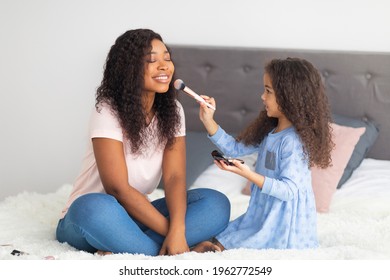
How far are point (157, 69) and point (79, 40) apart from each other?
4.60ft

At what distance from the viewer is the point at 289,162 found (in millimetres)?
2010

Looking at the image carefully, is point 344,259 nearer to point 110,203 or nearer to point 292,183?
point 292,183

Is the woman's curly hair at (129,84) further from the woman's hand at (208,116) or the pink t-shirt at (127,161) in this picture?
the woman's hand at (208,116)

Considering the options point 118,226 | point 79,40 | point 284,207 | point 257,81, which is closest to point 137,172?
point 118,226

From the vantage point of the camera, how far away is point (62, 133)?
3463 millimetres

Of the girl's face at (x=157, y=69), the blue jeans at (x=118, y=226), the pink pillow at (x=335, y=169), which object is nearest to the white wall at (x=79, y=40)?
the pink pillow at (x=335, y=169)

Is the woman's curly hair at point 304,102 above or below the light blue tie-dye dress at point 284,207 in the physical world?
above

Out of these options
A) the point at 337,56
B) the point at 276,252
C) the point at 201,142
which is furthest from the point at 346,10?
the point at 276,252

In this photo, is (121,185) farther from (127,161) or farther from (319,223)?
(319,223)

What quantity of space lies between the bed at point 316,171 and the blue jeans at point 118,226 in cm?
6

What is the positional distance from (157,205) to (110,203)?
0.27 metres

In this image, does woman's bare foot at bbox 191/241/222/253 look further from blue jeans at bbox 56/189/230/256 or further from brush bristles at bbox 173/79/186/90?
brush bristles at bbox 173/79/186/90

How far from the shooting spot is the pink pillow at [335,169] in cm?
255

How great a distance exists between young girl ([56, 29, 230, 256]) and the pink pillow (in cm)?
57
